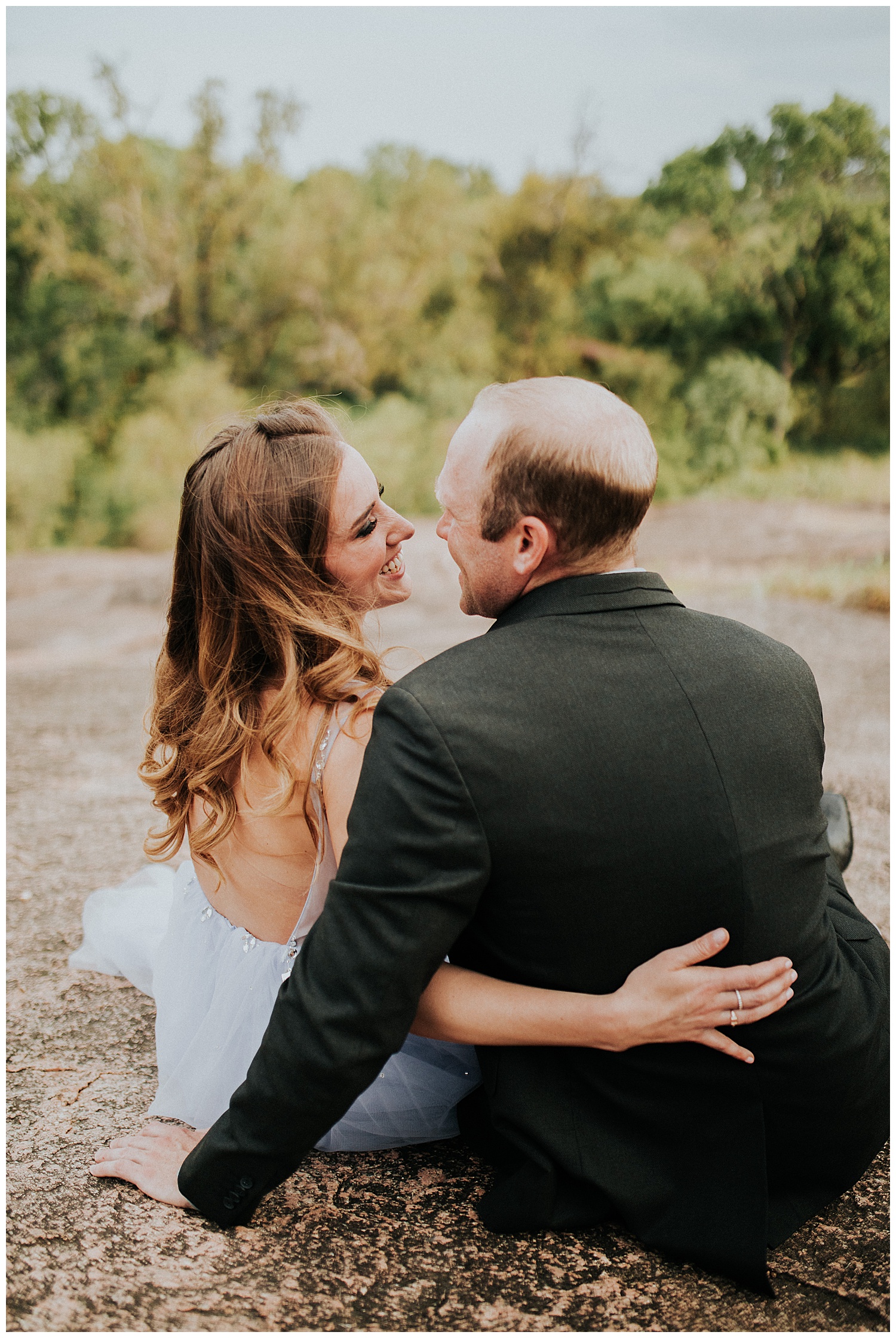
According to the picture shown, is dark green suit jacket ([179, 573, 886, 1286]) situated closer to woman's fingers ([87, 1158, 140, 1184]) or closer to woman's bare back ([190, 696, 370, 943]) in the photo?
woman's fingers ([87, 1158, 140, 1184])

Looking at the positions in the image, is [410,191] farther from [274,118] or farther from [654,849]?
[654,849]

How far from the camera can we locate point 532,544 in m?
1.65

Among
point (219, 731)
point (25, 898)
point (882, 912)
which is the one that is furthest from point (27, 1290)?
point (882, 912)

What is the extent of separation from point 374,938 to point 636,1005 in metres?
0.41

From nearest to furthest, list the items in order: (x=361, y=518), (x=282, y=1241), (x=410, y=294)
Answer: (x=282, y=1241) → (x=361, y=518) → (x=410, y=294)

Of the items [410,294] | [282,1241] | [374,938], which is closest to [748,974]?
[374,938]

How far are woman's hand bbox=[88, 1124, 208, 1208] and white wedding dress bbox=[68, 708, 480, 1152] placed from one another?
0.11 metres

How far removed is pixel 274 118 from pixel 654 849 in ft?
56.3

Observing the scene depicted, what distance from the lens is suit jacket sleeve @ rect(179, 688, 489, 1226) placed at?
1.44 metres

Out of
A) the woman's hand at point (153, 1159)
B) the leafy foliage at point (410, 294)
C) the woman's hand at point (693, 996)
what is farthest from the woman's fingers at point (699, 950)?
the leafy foliage at point (410, 294)

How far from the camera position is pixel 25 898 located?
353 centimetres

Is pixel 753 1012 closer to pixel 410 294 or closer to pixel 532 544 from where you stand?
pixel 532 544

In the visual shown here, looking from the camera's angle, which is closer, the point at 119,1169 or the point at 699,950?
the point at 699,950

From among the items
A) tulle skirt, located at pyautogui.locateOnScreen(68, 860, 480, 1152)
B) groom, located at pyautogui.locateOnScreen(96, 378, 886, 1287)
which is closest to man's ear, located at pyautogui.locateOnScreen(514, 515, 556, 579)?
groom, located at pyautogui.locateOnScreen(96, 378, 886, 1287)
